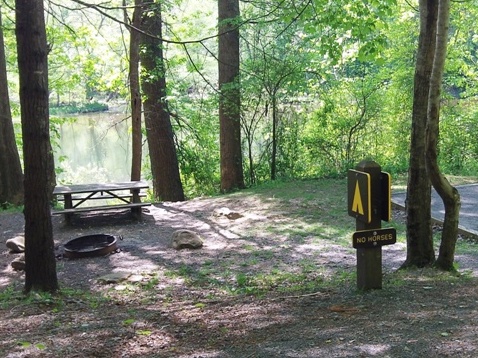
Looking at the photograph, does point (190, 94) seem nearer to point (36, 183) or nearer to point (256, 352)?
point (36, 183)

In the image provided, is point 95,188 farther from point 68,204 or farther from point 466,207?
point 466,207

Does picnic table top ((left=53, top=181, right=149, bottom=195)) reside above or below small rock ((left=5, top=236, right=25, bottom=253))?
above

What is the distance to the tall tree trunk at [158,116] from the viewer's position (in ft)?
42.5

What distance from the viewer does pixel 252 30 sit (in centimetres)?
1413

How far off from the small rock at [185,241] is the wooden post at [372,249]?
144 inches

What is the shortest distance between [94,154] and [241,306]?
1044 inches

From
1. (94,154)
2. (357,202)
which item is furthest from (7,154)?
(94,154)

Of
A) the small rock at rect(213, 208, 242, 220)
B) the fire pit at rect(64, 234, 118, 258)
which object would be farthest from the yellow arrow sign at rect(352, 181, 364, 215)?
the small rock at rect(213, 208, 242, 220)

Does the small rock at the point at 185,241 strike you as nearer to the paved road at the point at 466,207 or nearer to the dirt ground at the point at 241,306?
the dirt ground at the point at 241,306

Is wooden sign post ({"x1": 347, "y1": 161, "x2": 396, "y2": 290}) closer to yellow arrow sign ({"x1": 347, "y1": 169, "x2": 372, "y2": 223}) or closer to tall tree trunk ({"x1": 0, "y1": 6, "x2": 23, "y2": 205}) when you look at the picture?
yellow arrow sign ({"x1": 347, "y1": 169, "x2": 372, "y2": 223})

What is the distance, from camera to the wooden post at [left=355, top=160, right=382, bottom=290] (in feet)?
13.8

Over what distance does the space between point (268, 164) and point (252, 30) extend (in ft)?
11.9

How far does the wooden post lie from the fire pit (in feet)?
13.5

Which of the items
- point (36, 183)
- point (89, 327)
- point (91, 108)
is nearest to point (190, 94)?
point (36, 183)
